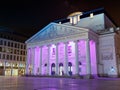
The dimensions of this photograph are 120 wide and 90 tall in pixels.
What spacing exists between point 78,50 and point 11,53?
3814cm

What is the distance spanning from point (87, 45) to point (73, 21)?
64.2ft

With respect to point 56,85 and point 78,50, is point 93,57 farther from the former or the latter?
point 56,85

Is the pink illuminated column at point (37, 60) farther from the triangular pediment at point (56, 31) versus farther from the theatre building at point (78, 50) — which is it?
the triangular pediment at point (56, 31)

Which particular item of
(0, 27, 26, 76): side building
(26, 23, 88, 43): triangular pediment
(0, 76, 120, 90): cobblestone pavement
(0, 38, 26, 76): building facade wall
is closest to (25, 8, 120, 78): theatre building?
(26, 23, 88, 43): triangular pediment

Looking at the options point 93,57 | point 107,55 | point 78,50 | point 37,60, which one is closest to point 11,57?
point 37,60

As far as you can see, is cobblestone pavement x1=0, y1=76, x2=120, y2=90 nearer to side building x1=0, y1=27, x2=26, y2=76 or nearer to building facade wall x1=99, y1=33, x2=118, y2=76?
building facade wall x1=99, y1=33, x2=118, y2=76

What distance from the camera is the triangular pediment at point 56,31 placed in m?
44.4

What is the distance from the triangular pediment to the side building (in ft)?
62.5

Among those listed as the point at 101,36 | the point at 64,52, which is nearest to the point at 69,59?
the point at 64,52

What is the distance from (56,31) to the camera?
4994 centimetres

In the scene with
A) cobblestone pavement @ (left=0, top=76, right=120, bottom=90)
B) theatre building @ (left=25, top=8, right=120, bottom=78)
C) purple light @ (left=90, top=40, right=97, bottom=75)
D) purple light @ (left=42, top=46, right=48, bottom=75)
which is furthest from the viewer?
purple light @ (left=42, top=46, right=48, bottom=75)

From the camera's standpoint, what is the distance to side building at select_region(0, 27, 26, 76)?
68.4 meters

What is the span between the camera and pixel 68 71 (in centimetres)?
4503

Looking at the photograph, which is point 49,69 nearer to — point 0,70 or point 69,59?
point 69,59
